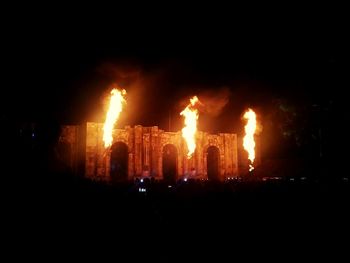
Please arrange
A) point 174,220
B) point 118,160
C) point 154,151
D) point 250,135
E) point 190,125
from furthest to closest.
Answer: point 250,135, point 118,160, point 190,125, point 154,151, point 174,220

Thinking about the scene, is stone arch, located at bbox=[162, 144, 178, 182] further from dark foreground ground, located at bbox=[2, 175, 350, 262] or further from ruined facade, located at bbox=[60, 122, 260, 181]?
dark foreground ground, located at bbox=[2, 175, 350, 262]

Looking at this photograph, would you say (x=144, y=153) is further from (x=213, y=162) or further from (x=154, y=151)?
(x=213, y=162)

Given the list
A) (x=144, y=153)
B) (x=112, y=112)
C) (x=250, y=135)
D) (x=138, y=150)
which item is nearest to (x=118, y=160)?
(x=138, y=150)

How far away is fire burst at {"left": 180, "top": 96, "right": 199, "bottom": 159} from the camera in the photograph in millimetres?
39969

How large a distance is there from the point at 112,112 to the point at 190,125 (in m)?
10.7

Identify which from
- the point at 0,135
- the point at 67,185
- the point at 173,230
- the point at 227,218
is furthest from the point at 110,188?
the point at 0,135

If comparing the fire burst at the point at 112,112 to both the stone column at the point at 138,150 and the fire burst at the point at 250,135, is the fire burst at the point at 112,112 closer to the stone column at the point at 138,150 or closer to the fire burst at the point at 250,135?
the stone column at the point at 138,150

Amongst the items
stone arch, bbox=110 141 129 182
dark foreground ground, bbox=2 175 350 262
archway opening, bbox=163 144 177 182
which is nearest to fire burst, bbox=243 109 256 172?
archway opening, bbox=163 144 177 182

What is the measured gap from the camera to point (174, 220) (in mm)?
11539

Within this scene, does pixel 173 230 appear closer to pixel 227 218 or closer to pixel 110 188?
pixel 227 218

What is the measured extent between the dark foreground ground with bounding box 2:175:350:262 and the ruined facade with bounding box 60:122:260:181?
19.8 m

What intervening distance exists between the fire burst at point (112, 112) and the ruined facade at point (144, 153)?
2.07 ft

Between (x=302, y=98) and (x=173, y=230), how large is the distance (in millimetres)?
22227

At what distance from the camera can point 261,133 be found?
160 feet
